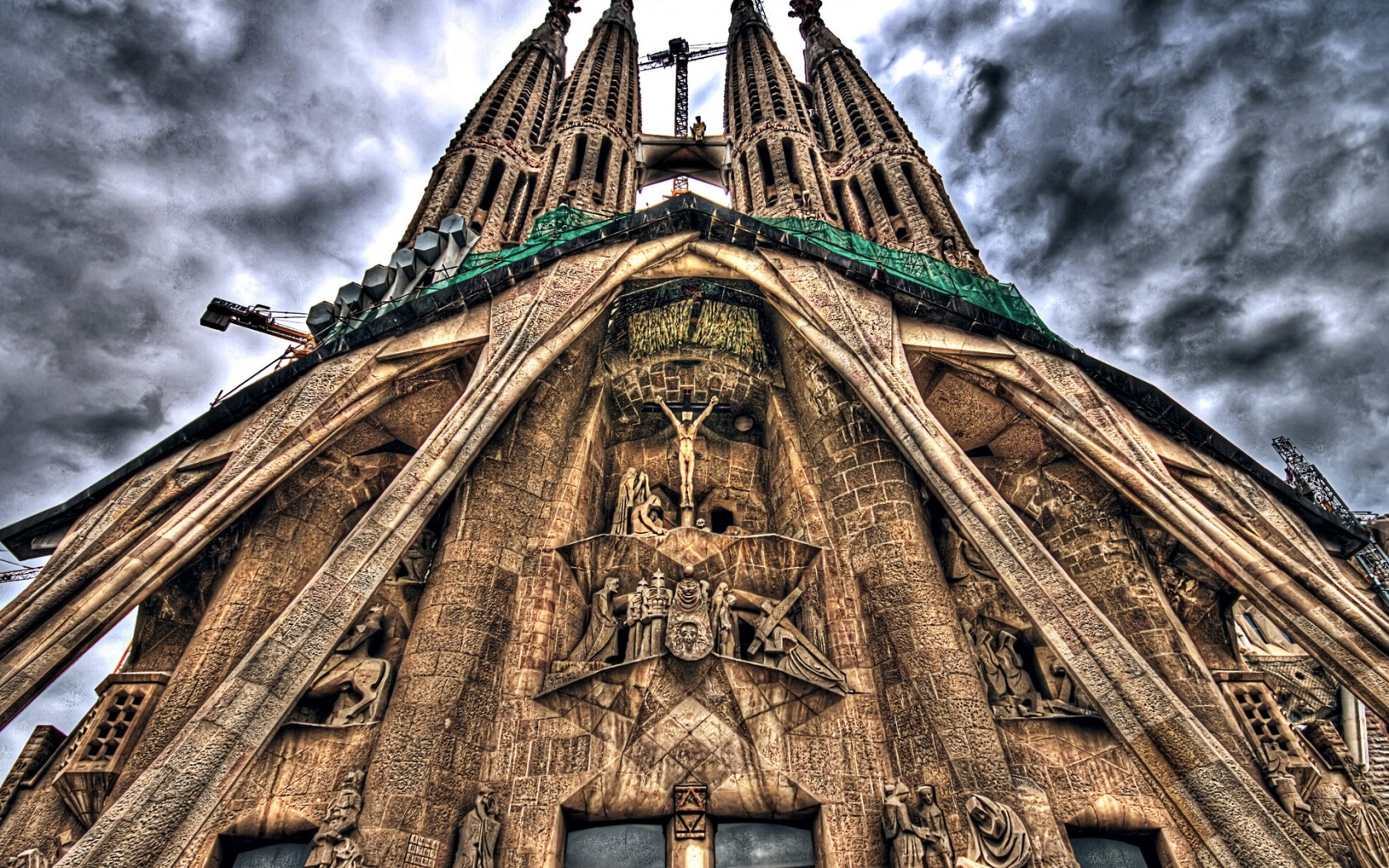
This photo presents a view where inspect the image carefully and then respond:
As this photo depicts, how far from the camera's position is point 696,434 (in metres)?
12.3

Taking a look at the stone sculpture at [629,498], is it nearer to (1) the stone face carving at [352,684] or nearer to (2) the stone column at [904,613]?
(2) the stone column at [904,613]

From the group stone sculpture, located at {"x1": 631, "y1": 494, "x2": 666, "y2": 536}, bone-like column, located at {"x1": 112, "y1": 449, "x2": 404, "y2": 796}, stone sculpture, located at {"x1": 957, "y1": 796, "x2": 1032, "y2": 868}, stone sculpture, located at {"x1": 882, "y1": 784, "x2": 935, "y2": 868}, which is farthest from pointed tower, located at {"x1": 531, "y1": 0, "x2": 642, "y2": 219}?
stone sculpture, located at {"x1": 957, "y1": 796, "x2": 1032, "y2": 868}

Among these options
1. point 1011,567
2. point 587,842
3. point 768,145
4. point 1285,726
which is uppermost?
point 768,145

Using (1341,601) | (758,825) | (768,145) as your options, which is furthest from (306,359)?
(768,145)

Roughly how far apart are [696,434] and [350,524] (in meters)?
5.33

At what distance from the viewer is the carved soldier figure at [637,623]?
9.15 meters

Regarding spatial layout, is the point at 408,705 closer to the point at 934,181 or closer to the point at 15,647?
the point at 15,647

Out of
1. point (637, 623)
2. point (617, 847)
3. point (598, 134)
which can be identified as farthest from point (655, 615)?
point (598, 134)

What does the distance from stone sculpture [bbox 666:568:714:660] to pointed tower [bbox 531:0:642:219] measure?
42.1ft

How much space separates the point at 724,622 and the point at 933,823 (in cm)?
323

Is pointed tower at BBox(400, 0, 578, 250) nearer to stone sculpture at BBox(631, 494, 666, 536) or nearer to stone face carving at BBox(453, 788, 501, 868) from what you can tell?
stone sculpture at BBox(631, 494, 666, 536)

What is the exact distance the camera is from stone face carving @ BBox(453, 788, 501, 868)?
7.39 metres

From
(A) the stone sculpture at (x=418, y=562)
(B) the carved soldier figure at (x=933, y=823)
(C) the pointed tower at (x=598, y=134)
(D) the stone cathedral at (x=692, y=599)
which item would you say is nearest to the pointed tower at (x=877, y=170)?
(C) the pointed tower at (x=598, y=134)

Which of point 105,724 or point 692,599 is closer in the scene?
point 105,724
